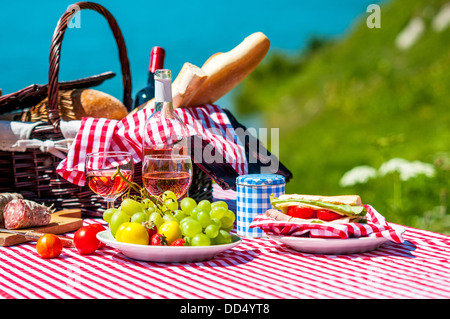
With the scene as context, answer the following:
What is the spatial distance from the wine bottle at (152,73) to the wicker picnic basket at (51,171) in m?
0.33

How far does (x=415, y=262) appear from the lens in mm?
1428

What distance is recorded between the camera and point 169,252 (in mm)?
1378

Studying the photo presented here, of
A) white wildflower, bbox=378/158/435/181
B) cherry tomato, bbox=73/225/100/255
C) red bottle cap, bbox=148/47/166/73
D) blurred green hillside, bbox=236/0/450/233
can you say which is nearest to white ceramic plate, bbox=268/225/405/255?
cherry tomato, bbox=73/225/100/255

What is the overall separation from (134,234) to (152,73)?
3.37 feet

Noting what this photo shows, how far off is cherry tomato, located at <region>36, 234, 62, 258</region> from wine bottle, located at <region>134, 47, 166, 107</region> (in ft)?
2.99

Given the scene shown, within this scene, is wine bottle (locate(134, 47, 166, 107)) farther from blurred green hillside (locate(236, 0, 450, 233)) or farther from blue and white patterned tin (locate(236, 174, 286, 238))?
blurred green hillside (locate(236, 0, 450, 233))

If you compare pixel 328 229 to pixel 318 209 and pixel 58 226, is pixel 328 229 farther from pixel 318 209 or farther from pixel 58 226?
pixel 58 226

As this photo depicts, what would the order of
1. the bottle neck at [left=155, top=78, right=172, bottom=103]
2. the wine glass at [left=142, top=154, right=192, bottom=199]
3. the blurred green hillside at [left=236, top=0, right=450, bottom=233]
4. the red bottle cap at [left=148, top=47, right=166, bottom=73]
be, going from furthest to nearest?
1. the blurred green hillside at [left=236, top=0, right=450, bottom=233]
2. the red bottle cap at [left=148, top=47, right=166, bottom=73]
3. the bottle neck at [left=155, top=78, right=172, bottom=103]
4. the wine glass at [left=142, top=154, right=192, bottom=199]

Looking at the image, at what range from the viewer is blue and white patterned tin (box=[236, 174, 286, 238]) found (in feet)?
5.41

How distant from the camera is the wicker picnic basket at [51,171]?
2.03 m

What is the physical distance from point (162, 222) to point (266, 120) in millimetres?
11392

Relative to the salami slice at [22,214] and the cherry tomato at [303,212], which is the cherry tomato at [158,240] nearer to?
the cherry tomato at [303,212]
